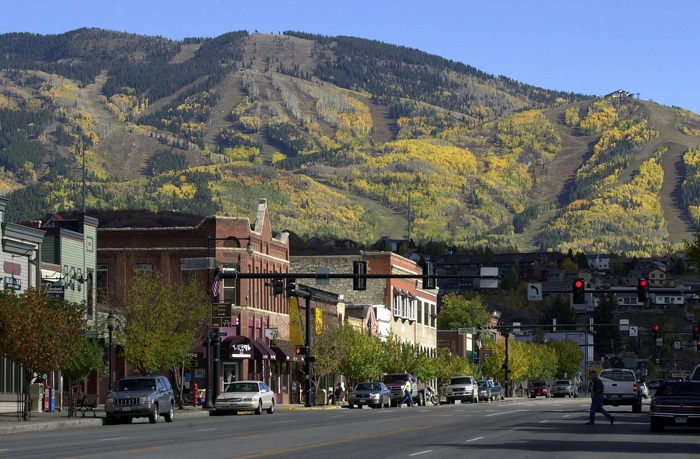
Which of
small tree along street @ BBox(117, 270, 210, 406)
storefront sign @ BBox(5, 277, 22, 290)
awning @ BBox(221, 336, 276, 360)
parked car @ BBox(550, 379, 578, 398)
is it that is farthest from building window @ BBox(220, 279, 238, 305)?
parked car @ BBox(550, 379, 578, 398)

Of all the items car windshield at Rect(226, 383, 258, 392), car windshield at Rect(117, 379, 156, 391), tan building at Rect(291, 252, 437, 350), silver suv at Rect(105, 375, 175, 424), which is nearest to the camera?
silver suv at Rect(105, 375, 175, 424)

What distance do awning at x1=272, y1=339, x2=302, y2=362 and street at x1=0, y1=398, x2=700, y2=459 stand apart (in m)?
42.6

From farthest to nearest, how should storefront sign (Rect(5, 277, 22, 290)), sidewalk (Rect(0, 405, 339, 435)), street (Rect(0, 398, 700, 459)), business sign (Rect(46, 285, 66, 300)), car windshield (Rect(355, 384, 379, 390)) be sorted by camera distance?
car windshield (Rect(355, 384, 379, 390))
storefront sign (Rect(5, 277, 22, 290))
business sign (Rect(46, 285, 66, 300))
sidewalk (Rect(0, 405, 339, 435))
street (Rect(0, 398, 700, 459))

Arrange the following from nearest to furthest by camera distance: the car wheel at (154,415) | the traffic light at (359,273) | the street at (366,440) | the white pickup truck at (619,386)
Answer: the street at (366,440)
the traffic light at (359,273)
the car wheel at (154,415)
the white pickup truck at (619,386)

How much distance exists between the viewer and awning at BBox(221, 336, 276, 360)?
89.2 m

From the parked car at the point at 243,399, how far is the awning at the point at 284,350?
2796 centimetres

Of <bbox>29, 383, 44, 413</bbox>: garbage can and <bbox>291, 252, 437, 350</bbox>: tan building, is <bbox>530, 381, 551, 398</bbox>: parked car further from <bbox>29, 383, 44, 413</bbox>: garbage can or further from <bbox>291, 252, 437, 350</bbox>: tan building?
<bbox>29, 383, 44, 413</bbox>: garbage can

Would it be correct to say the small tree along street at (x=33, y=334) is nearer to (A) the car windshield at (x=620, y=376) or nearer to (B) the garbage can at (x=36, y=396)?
(B) the garbage can at (x=36, y=396)

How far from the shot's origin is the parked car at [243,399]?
67.8 meters

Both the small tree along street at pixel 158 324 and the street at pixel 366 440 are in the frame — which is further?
the small tree along street at pixel 158 324

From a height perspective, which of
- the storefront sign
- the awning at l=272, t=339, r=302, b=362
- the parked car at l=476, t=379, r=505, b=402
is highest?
the storefront sign

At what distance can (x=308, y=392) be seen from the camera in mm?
84938

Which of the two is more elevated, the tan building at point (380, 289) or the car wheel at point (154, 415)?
the tan building at point (380, 289)

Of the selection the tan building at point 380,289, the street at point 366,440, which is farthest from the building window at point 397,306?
the street at point 366,440
